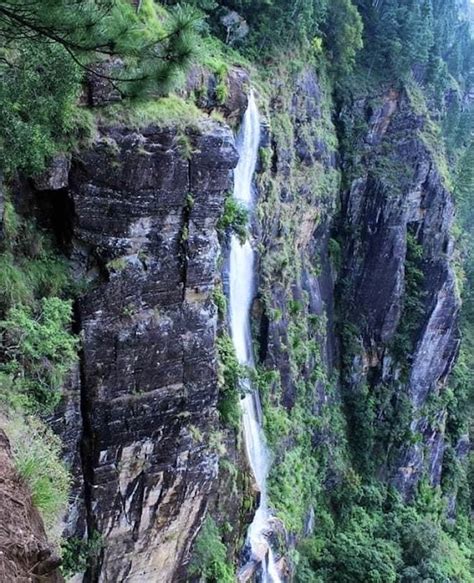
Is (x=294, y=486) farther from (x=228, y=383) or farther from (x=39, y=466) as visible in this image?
(x=39, y=466)

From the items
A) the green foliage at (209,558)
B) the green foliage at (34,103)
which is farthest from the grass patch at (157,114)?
the green foliage at (209,558)

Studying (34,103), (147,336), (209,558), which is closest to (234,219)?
(147,336)

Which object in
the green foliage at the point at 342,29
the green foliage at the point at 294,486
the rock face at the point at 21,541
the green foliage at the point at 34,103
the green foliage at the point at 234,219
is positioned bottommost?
the green foliage at the point at 294,486

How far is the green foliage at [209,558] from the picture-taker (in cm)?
1276

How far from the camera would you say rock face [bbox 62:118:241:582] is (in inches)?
386

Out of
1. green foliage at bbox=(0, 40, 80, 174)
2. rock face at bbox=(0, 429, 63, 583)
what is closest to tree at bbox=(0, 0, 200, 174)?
green foliage at bbox=(0, 40, 80, 174)

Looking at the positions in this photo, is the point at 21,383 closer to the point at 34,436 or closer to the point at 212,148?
the point at 34,436

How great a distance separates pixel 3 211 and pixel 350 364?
21.3 metres

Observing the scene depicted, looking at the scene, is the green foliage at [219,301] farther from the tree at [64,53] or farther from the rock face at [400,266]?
the rock face at [400,266]

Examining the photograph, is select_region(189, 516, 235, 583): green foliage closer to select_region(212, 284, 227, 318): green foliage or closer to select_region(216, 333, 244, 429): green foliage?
select_region(216, 333, 244, 429): green foliage

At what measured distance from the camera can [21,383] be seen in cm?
831

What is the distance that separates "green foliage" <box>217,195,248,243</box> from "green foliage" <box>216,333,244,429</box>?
10.2 feet

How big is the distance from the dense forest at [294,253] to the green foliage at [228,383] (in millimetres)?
52

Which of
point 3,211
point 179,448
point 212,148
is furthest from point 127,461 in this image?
point 212,148
